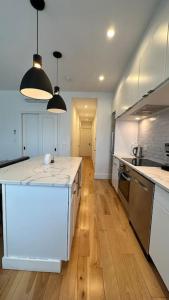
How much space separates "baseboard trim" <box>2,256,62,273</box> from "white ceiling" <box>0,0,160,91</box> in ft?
8.95

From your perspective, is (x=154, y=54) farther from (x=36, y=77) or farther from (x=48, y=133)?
(x=48, y=133)

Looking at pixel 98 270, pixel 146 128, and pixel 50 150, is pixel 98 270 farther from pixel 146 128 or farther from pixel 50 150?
pixel 50 150

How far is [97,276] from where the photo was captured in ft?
4.37

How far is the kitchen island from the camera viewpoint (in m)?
1.30

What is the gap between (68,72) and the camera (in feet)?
10.8

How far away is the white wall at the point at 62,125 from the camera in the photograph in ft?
14.6

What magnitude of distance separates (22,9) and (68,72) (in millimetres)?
1557

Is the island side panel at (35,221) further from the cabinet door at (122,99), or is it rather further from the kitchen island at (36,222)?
the cabinet door at (122,99)

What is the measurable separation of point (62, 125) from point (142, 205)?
352 centimetres

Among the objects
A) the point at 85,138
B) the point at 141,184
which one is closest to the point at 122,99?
the point at 141,184

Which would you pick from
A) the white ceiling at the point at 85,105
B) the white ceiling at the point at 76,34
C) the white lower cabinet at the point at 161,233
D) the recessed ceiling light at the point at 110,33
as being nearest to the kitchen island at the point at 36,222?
the white lower cabinet at the point at 161,233

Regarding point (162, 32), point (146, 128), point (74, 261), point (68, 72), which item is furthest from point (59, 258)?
point (68, 72)

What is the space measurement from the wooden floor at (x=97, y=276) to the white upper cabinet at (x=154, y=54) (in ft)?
6.05

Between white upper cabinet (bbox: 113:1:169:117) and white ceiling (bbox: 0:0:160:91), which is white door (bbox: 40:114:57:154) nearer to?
white ceiling (bbox: 0:0:160:91)
